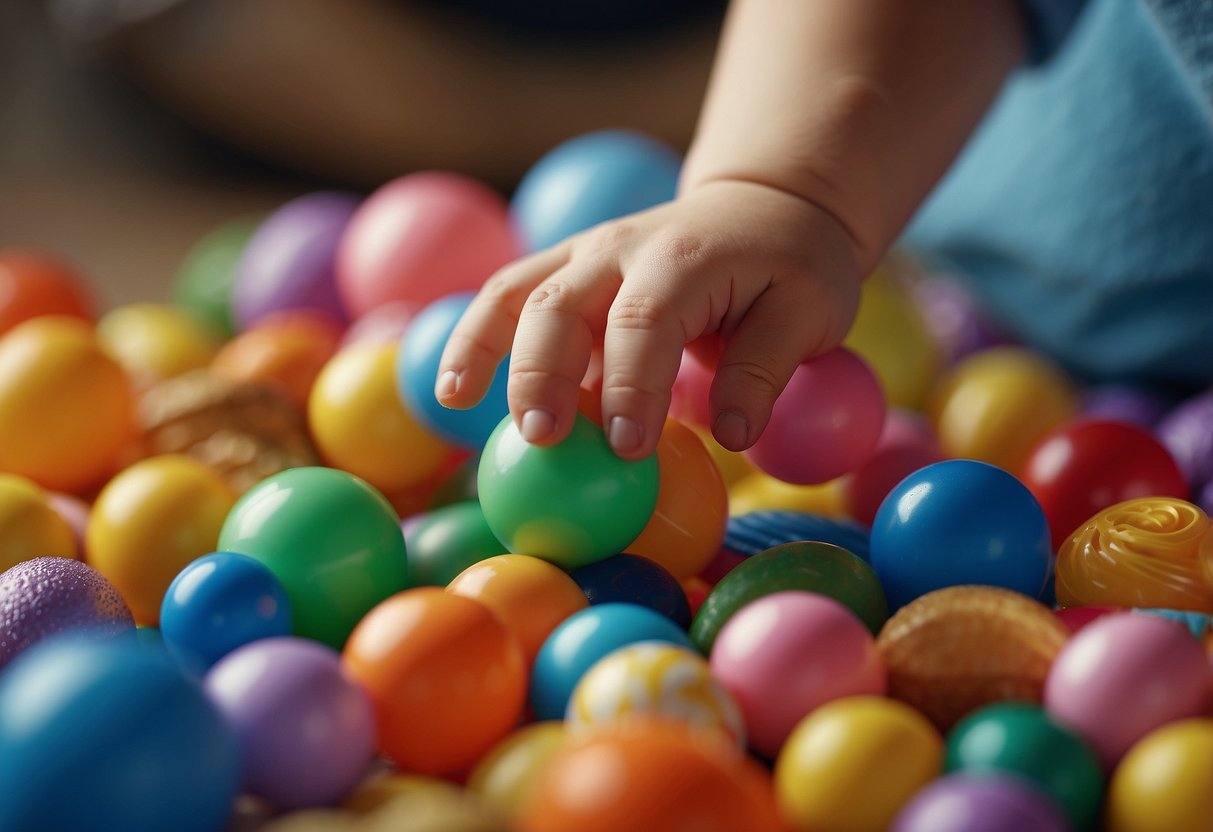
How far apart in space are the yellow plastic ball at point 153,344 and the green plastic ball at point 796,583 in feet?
1.75

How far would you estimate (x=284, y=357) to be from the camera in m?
0.92

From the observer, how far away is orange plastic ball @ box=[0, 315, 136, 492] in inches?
31.0

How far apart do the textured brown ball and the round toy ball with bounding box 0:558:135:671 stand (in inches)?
14.0

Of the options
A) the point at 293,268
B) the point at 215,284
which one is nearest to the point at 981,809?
the point at 293,268

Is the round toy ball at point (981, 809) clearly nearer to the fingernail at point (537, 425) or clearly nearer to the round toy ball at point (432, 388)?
the fingernail at point (537, 425)

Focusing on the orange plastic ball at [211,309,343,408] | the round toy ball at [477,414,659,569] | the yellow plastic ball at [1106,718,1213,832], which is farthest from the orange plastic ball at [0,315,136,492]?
the yellow plastic ball at [1106,718,1213,832]

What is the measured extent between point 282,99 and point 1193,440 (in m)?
1.24

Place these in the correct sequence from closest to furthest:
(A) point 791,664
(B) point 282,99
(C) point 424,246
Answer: (A) point 791,664 < (C) point 424,246 < (B) point 282,99

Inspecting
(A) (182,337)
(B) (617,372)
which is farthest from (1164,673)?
(A) (182,337)

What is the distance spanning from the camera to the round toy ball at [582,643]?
54 cm

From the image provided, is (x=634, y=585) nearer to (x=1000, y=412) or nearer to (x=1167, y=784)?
(x=1167, y=784)

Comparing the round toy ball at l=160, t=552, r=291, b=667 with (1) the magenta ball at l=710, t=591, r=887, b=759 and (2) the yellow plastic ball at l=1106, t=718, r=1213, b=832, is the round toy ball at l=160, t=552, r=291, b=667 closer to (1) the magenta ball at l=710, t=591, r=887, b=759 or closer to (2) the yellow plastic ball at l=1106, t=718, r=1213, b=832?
(1) the magenta ball at l=710, t=591, r=887, b=759

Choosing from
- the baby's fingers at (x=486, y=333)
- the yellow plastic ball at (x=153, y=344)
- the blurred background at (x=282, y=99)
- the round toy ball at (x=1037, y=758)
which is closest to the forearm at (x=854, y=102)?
the baby's fingers at (x=486, y=333)

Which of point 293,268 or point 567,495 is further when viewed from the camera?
A: point 293,268
